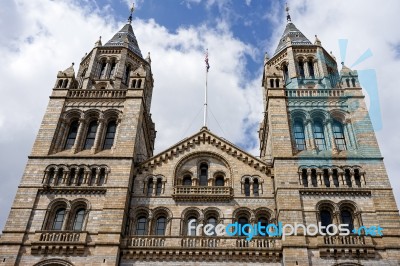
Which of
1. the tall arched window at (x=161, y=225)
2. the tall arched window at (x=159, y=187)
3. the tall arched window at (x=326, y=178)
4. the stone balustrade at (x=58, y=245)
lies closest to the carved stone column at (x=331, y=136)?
the tall arched window at (x=326, y=178)

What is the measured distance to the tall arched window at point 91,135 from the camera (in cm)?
3259

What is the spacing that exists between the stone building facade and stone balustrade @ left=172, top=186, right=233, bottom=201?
0.22 ft

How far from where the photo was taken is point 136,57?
134ft

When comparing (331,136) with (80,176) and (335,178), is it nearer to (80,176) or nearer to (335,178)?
(335,178)

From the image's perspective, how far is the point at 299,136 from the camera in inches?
1287

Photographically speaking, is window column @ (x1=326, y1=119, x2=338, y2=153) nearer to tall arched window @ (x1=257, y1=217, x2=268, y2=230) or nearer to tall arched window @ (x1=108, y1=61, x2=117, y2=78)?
tall arched window @ (x1=257, y1=217, x2=268, y2=230)

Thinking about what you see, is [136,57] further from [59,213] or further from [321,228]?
[321,228]

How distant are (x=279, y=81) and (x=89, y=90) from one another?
50.5ft

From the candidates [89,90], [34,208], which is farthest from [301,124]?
[34,208]

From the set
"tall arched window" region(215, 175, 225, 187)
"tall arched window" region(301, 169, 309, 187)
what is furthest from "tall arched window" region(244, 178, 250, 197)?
"tall arched window" region(301, 169, 309, 187)

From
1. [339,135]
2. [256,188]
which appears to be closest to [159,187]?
[256,188]

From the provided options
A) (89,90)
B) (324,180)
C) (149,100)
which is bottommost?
(324,180)

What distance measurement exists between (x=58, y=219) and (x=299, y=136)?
18121mm

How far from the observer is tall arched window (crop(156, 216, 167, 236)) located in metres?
27.8
